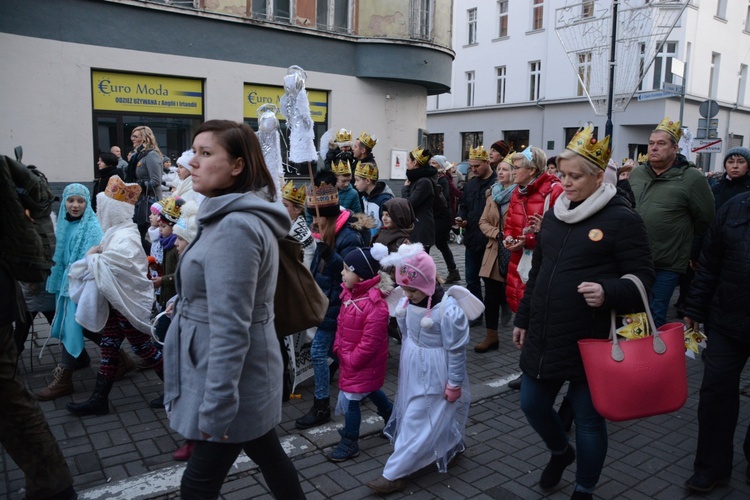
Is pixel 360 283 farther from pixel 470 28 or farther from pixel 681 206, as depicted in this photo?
pixel 470 28

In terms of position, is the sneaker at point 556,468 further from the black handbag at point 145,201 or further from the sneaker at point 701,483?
the black handbag at point 145,201

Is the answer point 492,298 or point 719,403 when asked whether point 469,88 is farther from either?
point 719,403

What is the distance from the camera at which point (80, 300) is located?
15.5 ft

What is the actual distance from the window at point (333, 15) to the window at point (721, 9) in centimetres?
2245

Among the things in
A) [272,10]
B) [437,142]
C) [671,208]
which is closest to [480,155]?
[671,208]

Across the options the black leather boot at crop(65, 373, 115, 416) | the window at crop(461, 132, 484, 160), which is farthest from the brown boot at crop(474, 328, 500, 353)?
the window at crop(461, 132, 484, 160)

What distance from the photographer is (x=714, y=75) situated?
3091 cm

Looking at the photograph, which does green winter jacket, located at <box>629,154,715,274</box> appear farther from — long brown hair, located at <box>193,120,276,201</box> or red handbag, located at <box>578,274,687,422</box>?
long brown hair, located at <box>193,120,276,201</box>

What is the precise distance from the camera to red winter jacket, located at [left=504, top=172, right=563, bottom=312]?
215 inches

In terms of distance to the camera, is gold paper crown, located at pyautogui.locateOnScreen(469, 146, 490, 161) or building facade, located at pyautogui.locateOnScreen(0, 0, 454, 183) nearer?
gold paper crown, located at pyautogui.locateOnScreen(469, 146, 490, 161)

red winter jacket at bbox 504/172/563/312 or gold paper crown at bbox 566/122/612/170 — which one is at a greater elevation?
gold paper crown at bbox 566/122/612/170

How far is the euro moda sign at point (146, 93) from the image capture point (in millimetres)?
13039

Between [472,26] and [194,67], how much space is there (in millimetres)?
25487

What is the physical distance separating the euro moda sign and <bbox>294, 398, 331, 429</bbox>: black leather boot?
10760mm
